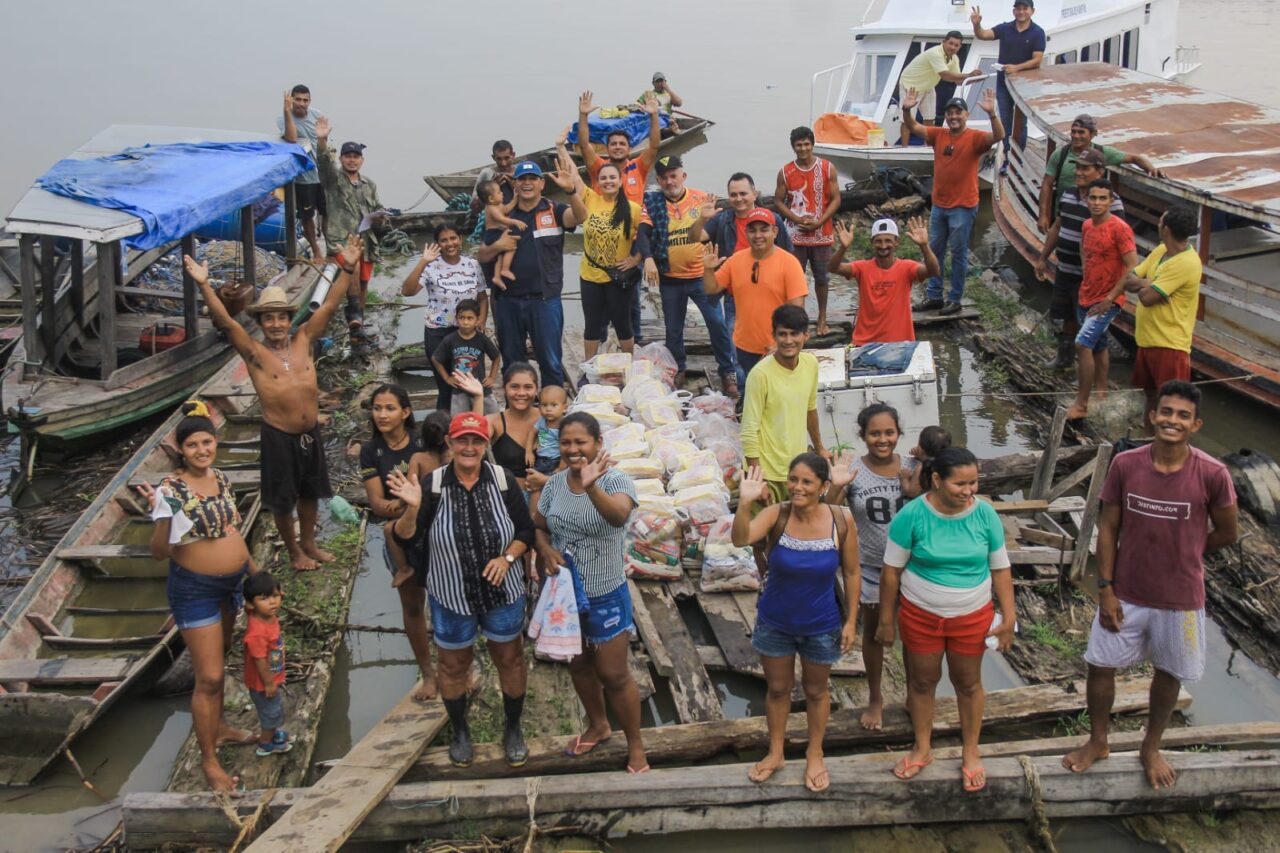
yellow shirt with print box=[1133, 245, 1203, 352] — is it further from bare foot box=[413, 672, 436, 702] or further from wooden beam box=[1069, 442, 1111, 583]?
bare foot box=[413, 672, 436, 702]

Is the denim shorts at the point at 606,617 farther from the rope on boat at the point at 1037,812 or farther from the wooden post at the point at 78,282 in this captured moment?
the wooden post at the point at 78,282

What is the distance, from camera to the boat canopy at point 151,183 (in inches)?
317

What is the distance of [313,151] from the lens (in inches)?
495

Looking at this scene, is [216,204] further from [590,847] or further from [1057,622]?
[1057,622]

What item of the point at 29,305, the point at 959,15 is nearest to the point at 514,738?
the point at 29,305

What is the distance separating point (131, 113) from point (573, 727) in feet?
86.4

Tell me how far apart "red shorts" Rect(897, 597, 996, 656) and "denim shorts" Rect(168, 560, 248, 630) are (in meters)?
3.15

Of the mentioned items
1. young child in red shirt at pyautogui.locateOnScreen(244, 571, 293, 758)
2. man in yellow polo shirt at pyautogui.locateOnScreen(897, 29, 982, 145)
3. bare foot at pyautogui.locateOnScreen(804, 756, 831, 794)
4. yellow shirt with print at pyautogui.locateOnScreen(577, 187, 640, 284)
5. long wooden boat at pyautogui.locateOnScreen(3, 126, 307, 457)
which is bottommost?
bare foot at pyautogui.locateOnScreen(804, 756, 831, 794)

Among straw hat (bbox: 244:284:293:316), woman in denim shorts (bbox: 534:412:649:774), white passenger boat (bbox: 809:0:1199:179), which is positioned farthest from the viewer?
white passenger boat (bbox: 809:0:1199:179)

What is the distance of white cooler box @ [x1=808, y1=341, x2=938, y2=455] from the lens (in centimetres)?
714

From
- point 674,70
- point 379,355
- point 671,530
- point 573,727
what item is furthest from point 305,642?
point 674,70

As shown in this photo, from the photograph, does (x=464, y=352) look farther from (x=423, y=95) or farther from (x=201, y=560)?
(x=423, y=95)

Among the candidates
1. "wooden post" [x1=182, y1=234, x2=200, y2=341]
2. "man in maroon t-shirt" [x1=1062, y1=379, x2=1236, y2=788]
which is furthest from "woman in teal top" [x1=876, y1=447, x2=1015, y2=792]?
"wooden post" [x1=182, y1=234, x2=200, y2=341]

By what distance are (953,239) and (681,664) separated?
21.8 ft
